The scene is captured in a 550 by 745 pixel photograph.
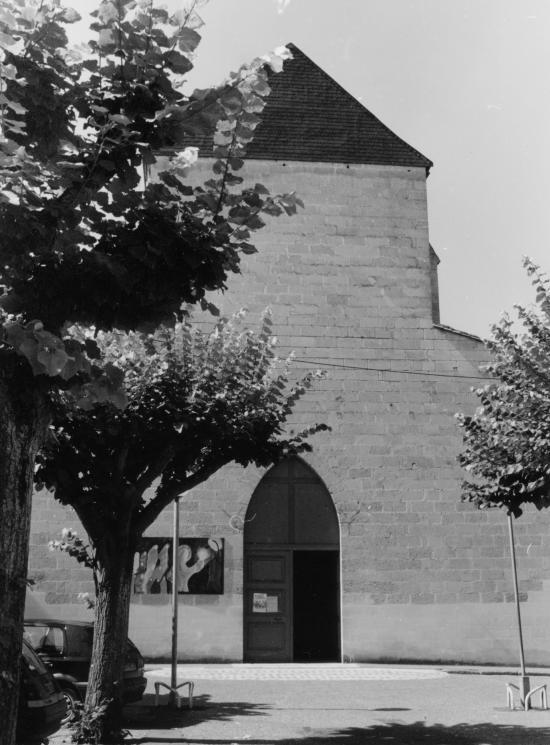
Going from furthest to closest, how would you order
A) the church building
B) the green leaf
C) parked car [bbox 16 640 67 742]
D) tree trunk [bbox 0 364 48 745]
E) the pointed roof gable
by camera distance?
the pointed roof gable
the church building
parked car [bbox 16 640 67 742]
the green leaf
tree trunk [bbox 0 364 48 745]

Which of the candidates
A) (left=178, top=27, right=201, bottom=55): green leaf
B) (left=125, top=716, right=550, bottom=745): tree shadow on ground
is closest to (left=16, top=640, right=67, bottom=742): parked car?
(left=125, top=716, right=550, bottom=745): tree shadow on ground

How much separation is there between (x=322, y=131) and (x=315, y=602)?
11100 mm

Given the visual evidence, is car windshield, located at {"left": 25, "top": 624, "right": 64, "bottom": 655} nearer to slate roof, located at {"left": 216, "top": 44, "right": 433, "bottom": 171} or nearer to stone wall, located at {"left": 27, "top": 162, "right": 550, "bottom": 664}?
stone wall, located at {"left": 27, "top": 162, "right": 550, "bottom": 664}

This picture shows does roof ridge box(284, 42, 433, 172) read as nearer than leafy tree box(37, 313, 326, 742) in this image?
No

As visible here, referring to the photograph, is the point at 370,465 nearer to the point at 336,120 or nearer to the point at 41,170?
the point at 336,120

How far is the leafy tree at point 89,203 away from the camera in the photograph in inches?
191

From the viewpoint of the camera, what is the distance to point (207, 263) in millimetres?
5785

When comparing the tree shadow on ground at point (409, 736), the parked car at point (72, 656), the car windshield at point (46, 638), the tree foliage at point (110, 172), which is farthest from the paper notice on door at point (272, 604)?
the tree foliage at point (110, 172)

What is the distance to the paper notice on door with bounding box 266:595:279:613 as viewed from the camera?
1912 cm

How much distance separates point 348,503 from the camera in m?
19.2

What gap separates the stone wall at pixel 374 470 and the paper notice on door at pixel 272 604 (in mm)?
824

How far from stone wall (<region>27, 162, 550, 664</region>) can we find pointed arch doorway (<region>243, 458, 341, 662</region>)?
0.46m

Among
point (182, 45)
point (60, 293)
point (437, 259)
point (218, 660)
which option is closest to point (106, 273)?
point (60, 293)

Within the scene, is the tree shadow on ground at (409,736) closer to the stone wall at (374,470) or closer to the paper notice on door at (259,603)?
the stone wall at (374,470)
